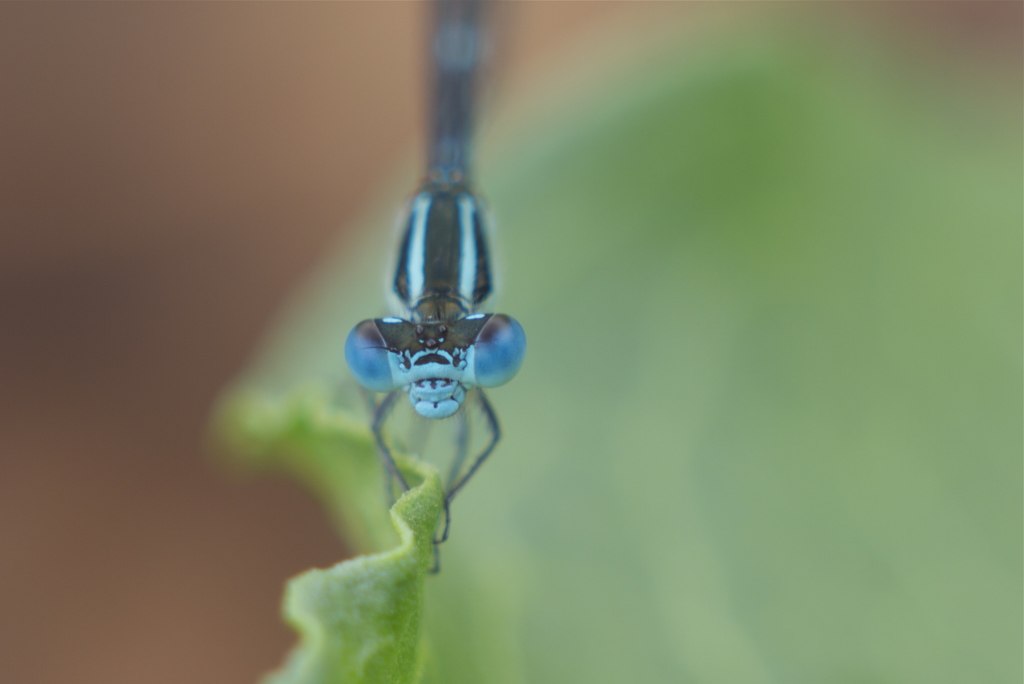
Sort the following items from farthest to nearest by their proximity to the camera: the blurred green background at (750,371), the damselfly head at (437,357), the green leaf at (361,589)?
the blurred green background at (750,371) → the damselfly head at (437,357) → the green leaf at (361,589)

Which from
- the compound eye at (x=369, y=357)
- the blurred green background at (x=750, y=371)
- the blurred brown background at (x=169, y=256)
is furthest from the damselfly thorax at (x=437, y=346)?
the blurred brown background at (x=169, y=256)

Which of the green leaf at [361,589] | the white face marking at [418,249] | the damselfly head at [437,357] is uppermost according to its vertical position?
the white face marking at [418,249]

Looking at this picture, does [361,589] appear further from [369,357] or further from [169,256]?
[169,256]

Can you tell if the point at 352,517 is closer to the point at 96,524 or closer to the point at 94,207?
the point at 96,524

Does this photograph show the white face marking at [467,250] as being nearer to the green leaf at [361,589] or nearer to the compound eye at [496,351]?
the compound eye at [496,351]

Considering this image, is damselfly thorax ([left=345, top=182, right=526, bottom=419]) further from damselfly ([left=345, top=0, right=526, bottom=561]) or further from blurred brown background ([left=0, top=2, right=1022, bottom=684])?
blurred brown background ([left=0, top=2, right=1022, bottom=684])

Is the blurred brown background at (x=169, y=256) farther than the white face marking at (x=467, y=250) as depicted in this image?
Yes

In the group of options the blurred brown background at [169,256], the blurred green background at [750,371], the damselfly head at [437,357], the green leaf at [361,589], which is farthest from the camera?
the blurred brown background at [169,256]

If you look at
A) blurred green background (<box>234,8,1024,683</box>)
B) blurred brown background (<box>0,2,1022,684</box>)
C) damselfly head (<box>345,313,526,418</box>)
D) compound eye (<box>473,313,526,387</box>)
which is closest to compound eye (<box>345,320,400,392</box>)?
damselfly head (<box>345,313,526,418</box>)
